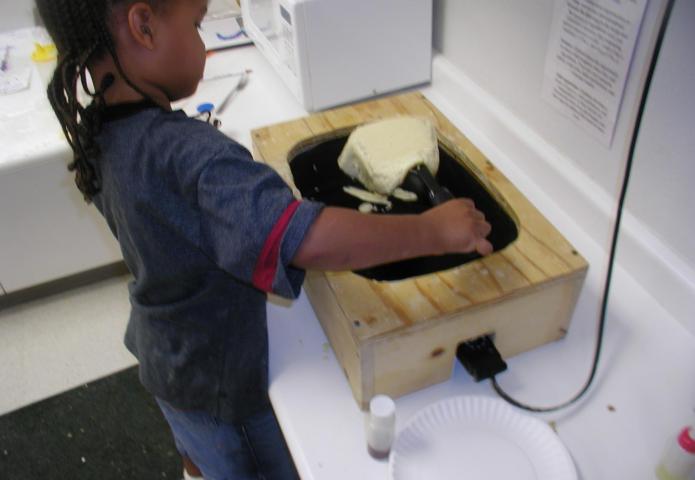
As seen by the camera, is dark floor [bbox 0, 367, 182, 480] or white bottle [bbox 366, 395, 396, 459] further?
dark floor [bbox 0, 367, 182, 480]

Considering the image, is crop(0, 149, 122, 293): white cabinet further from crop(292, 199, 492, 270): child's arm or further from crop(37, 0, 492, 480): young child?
crop(292, 199, 492, 270): child's arm

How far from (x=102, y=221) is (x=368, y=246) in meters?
1.16

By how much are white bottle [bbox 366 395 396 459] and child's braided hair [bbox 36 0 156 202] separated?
365 millimetres

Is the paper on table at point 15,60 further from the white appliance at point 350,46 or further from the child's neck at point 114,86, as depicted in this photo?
the child's neck at point 114,86

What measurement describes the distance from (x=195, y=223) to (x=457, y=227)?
0.27 m

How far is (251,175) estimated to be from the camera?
51cm

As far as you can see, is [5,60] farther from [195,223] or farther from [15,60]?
[195,223]

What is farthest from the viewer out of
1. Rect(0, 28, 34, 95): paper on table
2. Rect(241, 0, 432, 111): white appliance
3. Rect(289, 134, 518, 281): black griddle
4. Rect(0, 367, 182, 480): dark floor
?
Rect(0, 28, 34, 95): paper on table

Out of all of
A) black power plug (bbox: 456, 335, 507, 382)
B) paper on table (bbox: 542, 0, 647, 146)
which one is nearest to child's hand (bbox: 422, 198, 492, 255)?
black power plug (bbox: 456, 335, 507, 382)

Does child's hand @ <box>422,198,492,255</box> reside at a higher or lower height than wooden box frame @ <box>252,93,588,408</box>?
higher

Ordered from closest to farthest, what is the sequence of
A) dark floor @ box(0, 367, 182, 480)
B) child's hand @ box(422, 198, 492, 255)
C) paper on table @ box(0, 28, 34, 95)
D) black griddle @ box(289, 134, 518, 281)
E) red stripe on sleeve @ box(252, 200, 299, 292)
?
red stripe on sleeve @ box(252, 200, 299, 292), child's hand @ box(422, 198, 492, 255), black griddle @ box(289, 134, 518, 281), dark floor @ box(0, 367, 182, 480), paper on table @ box(0, 28, 34, 95)

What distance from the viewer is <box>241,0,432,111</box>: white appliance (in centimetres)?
98

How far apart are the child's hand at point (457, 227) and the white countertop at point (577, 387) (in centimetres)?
16

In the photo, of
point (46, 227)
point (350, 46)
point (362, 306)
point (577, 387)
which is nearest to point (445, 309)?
point (362, 306)
